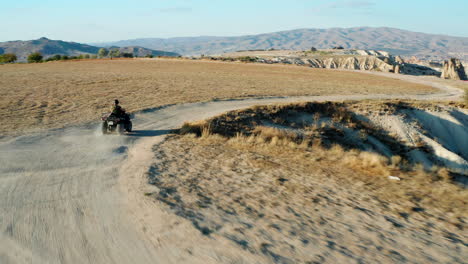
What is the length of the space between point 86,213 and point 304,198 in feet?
17.1

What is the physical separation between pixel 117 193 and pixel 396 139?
18.3 metres

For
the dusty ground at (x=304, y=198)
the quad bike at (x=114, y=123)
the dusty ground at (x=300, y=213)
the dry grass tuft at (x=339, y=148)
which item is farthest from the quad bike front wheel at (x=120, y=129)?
the dusty ground at (x=300, y=213)

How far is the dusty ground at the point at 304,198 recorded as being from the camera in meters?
6.32

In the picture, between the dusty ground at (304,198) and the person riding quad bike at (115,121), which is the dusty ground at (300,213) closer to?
the dusty ground at (304,198)

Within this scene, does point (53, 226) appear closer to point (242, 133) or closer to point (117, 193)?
point (117, 193)

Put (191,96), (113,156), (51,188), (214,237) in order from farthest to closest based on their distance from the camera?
(191,96) < (113,156) < (51,188) < (214,237)

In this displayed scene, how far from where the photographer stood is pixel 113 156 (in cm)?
1192

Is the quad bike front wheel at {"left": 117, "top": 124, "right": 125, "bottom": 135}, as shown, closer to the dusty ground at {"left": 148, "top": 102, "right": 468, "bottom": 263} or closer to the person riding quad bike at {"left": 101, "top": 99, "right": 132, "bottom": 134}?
the person riding quad bike at {"left": 101, "top": 99, "right": 132, "bottom": 134}

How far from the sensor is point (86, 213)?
23.7ft

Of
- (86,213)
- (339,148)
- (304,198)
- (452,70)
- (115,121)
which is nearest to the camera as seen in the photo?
(86,213)

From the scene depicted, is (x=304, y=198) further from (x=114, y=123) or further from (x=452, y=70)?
(x=452, y=70)

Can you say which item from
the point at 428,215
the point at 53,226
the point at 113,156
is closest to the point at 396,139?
the point at 428,215

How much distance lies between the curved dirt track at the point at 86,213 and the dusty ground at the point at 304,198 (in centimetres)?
54

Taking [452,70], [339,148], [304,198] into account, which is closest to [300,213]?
[304,198]
